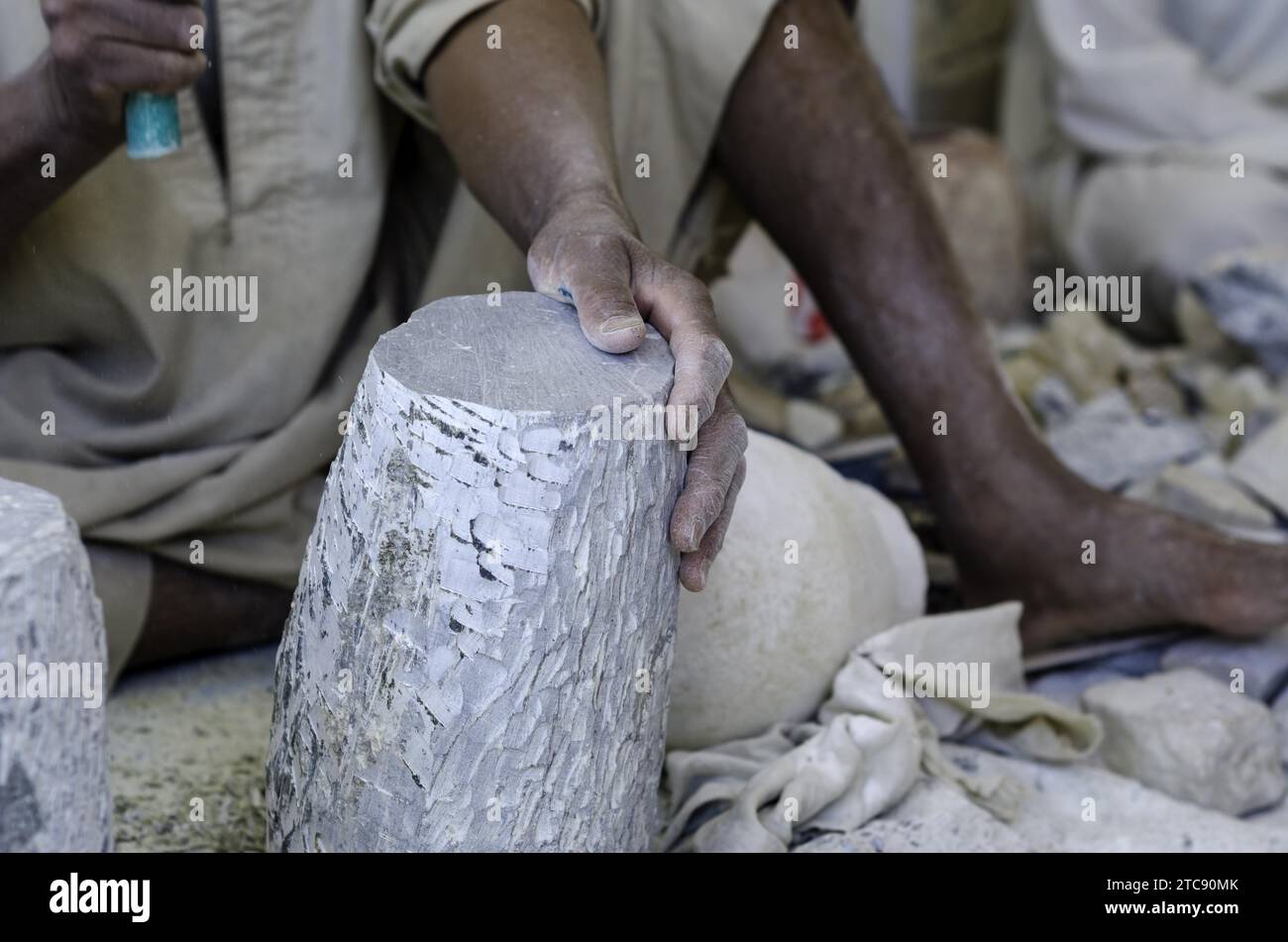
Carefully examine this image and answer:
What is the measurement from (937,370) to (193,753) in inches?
39.9

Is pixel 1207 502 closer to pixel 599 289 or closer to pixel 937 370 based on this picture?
pixel 937 370

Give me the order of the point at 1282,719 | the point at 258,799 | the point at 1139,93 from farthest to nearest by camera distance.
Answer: the point at 1139,93 → the point at 1282,719 → the point at 258,799

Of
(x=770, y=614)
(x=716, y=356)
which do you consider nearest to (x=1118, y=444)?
(x=770, y=614)

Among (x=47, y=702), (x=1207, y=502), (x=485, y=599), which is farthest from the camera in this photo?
(x=1207, y=502)

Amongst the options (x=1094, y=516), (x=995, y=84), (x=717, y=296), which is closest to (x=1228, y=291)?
(x=717, y=296)

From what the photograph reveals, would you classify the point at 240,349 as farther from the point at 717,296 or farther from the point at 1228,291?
the point at 1228,291

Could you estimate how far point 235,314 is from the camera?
5.56 feet

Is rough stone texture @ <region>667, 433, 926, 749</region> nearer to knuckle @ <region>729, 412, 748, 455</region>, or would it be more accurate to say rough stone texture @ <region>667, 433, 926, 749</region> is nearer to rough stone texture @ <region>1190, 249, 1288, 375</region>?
knuckle @ <region>729, 412, 748, 455</region>

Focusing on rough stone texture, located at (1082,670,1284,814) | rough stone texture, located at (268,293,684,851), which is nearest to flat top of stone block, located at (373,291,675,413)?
rough stone texture, located at (268,293,684,851)

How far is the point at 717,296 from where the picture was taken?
2.69m

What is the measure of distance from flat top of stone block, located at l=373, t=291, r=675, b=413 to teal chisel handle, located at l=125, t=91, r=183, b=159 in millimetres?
375

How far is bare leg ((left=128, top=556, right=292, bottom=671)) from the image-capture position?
5.55 feet

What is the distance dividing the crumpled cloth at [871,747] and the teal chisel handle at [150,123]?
0.81 m
